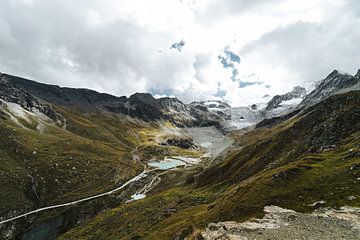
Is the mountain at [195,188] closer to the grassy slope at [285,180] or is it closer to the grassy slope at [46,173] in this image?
the grassy slope at [285,180]

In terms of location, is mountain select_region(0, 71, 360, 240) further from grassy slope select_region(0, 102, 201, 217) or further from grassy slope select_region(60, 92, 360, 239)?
grassy slope select_region(0, 102, 201, 217)

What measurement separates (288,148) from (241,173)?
16.5 m

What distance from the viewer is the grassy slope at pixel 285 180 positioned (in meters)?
37.1

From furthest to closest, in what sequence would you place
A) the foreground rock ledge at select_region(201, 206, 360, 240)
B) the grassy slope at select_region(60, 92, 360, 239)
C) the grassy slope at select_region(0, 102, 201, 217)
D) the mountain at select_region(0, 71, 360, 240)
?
1. the grassy slope at select_region(0, 102, 201, 217)
2. the grassy slope at select_region(60, 92, 360, 239)
3. the mountain at select_region(0, 71, 360, 240)
4. the foreground rock ledge at select_region(201, 206, 360, 240)

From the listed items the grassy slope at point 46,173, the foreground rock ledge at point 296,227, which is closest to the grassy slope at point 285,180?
the foreground rock ledge at point 296,227

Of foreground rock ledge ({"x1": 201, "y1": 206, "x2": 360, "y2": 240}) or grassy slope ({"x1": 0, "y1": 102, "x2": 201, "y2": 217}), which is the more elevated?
foreground rock ledge ({"x1": 201, "y1": 206, "x2": 360, "y2": 240})

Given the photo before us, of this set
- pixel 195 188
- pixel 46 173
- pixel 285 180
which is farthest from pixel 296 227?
pixel 46 173

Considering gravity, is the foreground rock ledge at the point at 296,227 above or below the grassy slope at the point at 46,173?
above

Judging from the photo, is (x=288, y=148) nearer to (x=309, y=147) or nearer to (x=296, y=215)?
(x=309, y=147)

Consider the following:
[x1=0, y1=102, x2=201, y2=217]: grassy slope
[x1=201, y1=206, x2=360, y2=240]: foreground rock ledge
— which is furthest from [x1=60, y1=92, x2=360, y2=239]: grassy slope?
[x1=0, y1=102, x2=201, y2=217]: grassy slope

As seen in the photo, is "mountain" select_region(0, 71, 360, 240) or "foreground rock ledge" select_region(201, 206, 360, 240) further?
"mountain" select_region(0, 71, 360, 240)

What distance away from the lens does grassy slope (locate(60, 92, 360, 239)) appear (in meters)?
37.1

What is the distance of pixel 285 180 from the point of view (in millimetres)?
43656

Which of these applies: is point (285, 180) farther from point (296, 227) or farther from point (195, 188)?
point (195, 188)
